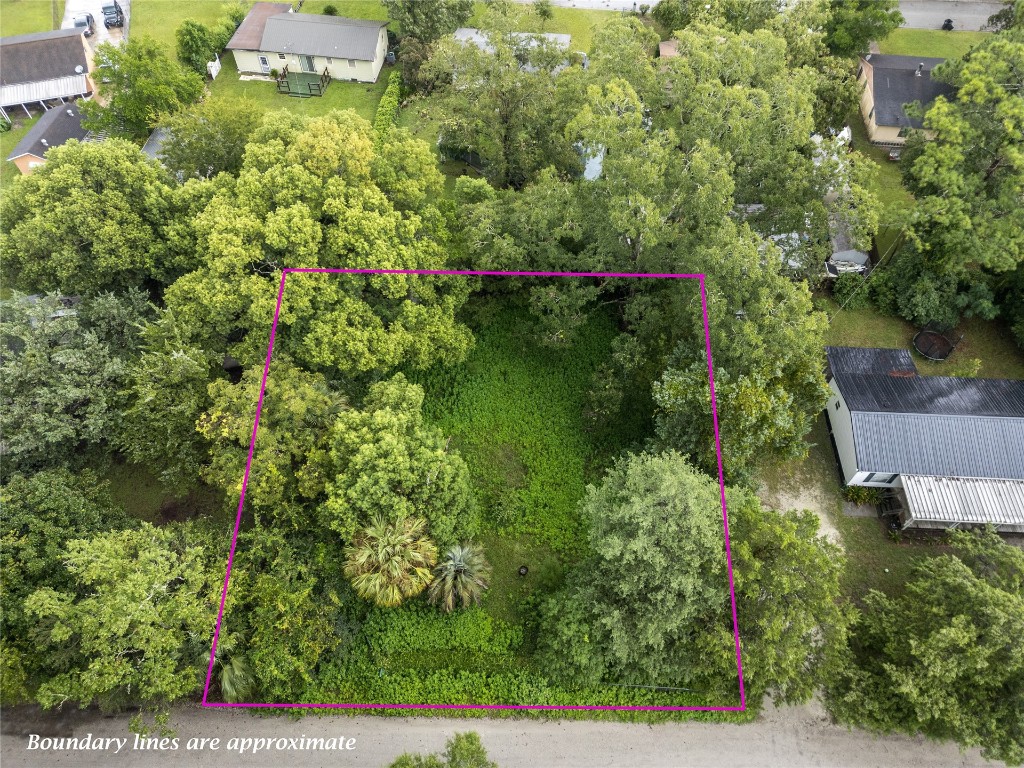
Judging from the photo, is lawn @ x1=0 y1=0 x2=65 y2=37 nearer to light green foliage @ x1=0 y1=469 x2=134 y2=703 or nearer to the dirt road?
light green foliage @ x1=0 y1=469 x2=134 y2=703

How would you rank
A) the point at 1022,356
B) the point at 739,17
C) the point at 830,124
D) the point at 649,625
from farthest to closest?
the point at 830,124, the point at 739,17, the point at 1022,356, the point at 649,625

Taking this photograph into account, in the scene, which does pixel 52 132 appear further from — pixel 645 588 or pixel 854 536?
pixel 854 536

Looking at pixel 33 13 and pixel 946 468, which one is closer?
pixel 946 468

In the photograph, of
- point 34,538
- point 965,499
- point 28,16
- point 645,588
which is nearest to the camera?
point 645,588

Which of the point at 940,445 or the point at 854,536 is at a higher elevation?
the point at 940,445

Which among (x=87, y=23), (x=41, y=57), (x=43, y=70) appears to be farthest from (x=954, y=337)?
(x=87, y=23)

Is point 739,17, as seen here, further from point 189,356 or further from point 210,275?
point 189,356

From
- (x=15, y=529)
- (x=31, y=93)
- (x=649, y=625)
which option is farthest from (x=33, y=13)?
(x=649, y=625)

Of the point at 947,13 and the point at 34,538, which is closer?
the point at 34,538
